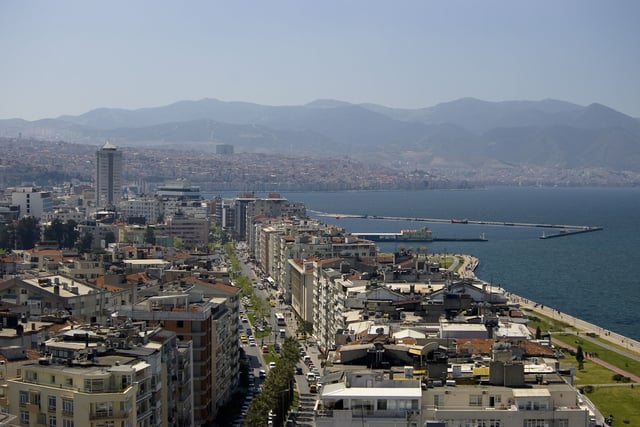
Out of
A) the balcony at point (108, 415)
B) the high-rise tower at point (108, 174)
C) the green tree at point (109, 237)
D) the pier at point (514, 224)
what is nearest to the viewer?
the balcony at point (108, 415)

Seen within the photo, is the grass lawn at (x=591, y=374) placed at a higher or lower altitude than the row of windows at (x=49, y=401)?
lower

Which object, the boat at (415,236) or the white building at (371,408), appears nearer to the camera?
the white building at (371,408)

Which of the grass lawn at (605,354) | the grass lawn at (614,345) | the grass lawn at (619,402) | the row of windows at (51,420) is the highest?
the row of windows at (51,420)

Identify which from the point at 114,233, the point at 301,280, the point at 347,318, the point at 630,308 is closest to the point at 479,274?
the point at 630,308

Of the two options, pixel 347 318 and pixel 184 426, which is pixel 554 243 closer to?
pixel 347 318

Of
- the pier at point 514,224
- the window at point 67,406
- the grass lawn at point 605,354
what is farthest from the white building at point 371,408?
the pier at point 514,224

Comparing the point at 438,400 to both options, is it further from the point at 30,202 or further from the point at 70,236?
the point at 30,202

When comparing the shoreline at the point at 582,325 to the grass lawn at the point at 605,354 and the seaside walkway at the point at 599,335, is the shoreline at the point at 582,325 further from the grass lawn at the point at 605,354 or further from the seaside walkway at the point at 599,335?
the grass lawn at the point at 605,354
